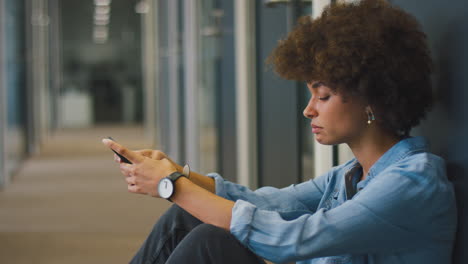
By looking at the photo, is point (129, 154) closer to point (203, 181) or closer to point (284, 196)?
point (203, 181)

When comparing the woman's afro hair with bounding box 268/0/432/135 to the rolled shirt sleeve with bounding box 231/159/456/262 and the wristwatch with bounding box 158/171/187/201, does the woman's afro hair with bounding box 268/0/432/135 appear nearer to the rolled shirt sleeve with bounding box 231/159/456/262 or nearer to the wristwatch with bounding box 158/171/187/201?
the rolled shirt sleeve with bounding box 231/159/456/262

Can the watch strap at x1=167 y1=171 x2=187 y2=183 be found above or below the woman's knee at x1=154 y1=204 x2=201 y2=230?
above

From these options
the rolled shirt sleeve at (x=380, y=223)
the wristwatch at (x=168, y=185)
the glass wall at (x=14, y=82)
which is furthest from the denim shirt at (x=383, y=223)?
the glass wall at (x=14, y=82)

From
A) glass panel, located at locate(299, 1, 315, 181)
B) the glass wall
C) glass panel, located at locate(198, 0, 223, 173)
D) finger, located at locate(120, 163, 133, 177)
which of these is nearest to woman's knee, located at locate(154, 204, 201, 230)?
finger, located at locate(120, 163, 133, 177)

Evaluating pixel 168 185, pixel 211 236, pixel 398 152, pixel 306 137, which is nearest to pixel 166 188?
pixel 168 185

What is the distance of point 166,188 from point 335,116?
42cm

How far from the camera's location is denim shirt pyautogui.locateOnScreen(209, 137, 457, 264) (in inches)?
47.6

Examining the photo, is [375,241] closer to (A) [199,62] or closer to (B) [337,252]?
(B) [337,252]

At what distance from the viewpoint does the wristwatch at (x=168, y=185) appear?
4.76ft

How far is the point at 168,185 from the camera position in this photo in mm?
1456

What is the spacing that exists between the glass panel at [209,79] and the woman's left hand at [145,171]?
2.54 meters

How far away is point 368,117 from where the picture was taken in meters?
1.38

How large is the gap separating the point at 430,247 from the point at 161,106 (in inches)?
329

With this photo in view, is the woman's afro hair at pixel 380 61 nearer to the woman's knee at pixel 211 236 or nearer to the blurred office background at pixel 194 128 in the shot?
the blurred office background at pixel 194 128
